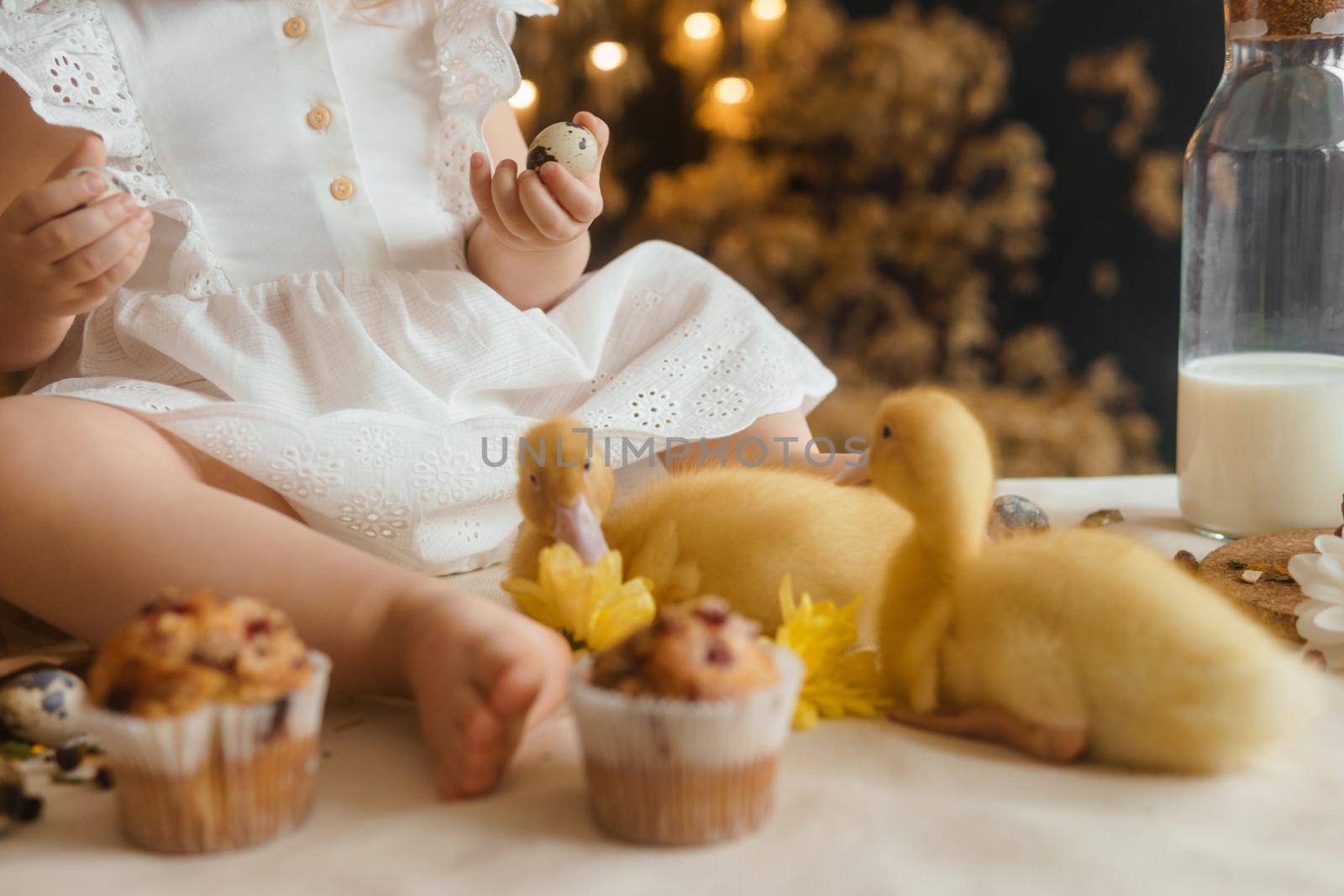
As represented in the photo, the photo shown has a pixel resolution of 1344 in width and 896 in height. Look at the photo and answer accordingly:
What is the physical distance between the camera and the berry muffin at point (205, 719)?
53 cm

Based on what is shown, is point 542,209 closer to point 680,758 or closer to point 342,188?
point 342,188

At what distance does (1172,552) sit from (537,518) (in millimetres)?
605

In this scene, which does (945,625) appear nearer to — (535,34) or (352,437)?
(352,437)

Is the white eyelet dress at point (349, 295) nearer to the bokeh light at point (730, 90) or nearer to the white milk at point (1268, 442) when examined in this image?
the white milk at point (1268, 442)

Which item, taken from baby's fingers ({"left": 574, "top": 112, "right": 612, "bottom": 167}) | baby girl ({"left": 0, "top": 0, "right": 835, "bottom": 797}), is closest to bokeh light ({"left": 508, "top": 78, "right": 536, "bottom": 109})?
baby girl ({"left": 0, "top": 0, "right": 835, "bottom": 797})

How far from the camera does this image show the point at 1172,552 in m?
1.06

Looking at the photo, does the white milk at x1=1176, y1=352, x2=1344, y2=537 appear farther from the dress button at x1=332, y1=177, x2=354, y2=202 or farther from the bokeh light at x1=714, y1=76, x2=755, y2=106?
the bokeh light at x1=714, y1=76, x2=755, y2=106

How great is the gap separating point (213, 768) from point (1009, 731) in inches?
15.4

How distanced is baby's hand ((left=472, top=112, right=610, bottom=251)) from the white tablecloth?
421 millimetres

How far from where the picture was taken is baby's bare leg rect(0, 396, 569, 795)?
1.95 ft

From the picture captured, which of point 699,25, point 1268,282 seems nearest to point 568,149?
point 1268,282

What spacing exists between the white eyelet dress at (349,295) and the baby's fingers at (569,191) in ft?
0.53

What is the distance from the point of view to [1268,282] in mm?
1113

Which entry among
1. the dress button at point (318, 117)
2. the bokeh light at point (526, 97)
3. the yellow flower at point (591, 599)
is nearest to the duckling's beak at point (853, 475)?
the yellow flower at point (591, 599)
